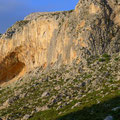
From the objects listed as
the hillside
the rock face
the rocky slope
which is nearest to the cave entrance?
the hillside

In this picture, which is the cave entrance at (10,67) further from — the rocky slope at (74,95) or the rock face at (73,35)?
the rocky slope at (74,95)

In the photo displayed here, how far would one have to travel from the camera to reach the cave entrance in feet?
168

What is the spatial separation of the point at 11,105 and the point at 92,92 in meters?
9.62

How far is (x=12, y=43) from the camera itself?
4894cm

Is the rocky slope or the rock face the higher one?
the rock face

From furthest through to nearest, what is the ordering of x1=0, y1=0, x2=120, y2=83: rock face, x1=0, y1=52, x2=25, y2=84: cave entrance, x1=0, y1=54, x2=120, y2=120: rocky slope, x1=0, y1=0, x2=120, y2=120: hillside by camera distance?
x1=0, y1=52, x2=25, y2=84: cave entrance, x1=0, y1=0, x2=120, y2=83: rock face, x1=0, y1=0, x2=120, y2=120: hillside, x1=0, y1=54, x2=120, y2=120: rocky slope

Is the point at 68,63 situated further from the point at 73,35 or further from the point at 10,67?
the point at 10,67

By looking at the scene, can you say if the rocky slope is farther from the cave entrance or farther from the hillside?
the cave entrance

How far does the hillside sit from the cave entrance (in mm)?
407

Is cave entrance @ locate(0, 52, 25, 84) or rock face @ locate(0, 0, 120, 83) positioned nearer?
rock face @ locate(0, 0, 120, 83)

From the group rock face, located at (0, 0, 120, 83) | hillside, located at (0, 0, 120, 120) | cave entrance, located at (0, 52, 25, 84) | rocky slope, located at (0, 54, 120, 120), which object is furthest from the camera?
cave entrance, located at (0, 52, 25, 84)

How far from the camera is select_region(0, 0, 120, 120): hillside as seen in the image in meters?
19.0

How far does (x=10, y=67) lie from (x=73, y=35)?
23287 millimetres

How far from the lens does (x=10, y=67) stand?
53438 millimetres
